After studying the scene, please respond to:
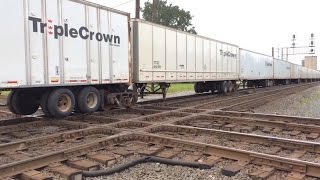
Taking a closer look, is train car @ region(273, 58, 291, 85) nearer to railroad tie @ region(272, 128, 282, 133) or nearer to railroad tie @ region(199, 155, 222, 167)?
railroad tie @ region(272, 128, 282, 133)

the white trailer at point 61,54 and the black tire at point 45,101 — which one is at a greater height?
the white trailer at point 61,54

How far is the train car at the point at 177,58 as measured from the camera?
1554 cm

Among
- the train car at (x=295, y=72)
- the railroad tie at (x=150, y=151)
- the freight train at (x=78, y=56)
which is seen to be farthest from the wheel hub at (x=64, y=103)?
the train car at (x=295, y=72)

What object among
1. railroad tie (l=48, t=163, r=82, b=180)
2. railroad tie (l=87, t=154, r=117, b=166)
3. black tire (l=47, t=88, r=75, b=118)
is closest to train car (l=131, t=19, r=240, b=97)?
black tire (l=47, t=88, r=75, b=118)

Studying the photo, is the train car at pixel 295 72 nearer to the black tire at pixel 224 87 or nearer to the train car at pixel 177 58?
the train car at pixel 177 58

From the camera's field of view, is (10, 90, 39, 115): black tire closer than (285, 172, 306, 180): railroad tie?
No

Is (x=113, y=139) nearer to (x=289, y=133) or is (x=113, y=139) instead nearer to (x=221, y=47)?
(x=289, y=133)

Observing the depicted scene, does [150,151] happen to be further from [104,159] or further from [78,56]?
[78,56]

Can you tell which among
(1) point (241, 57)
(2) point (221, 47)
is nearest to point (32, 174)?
(2) point (221, 47)

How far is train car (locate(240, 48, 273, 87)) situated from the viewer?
30756 mm

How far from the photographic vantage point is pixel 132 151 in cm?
708

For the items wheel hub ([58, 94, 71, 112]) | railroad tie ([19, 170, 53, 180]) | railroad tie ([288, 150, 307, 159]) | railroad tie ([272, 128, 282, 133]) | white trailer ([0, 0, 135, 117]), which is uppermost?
white trailer ([0, 0, 135, 117])

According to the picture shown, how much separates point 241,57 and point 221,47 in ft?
16.9

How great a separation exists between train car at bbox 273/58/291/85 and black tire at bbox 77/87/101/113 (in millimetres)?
34141
